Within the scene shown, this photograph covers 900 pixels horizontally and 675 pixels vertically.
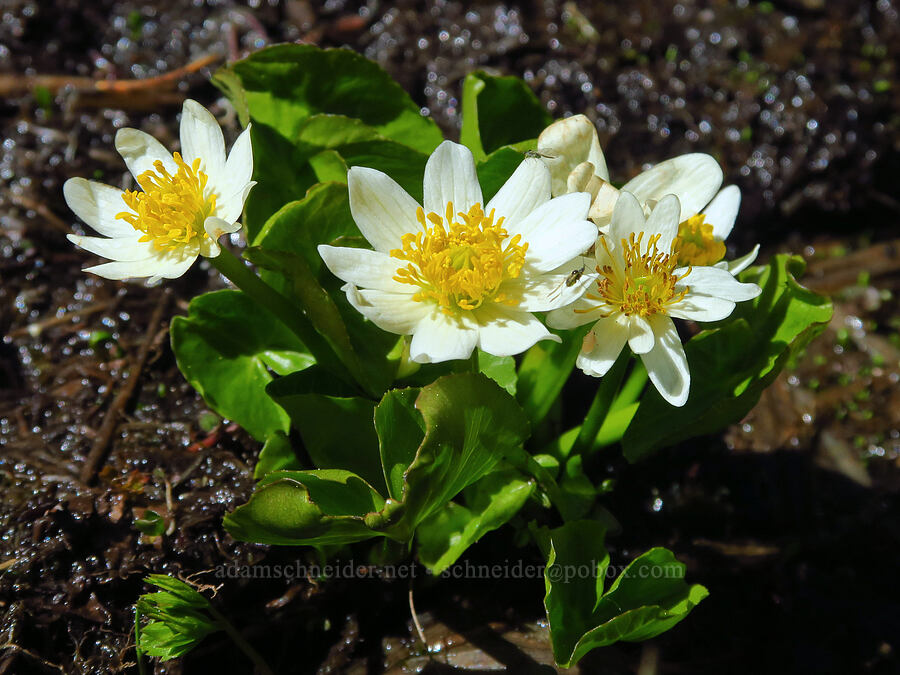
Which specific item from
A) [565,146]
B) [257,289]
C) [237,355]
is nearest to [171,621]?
[237,355]

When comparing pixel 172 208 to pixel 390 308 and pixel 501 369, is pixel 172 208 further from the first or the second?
pixel 501 369

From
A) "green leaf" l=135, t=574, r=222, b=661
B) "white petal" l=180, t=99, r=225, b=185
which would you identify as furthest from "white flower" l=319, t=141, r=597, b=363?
"green leaf" l=135, t=574, r=222, b=661

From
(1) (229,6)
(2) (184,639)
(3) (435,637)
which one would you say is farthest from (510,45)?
(2) (184,639)

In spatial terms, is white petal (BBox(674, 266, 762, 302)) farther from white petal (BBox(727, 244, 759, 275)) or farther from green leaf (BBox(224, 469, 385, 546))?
green leaf (BBox(224, 469, 385, 546))

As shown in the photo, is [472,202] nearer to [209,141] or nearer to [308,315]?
[308,315]

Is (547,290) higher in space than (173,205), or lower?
lower
